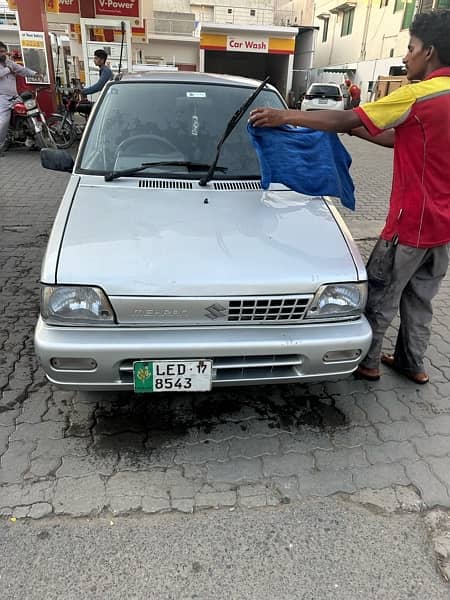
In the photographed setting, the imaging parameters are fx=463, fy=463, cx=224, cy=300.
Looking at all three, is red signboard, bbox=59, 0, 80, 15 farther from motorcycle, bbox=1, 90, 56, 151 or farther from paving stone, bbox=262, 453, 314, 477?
paving stone, bbox=262, 453, 314, 477

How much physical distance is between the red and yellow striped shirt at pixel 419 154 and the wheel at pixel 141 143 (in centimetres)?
140

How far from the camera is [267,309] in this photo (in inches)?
88.4

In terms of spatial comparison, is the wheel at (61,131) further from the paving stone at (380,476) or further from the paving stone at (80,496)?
the paving stone at (380,476)

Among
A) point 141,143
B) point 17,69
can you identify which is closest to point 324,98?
point 17,69

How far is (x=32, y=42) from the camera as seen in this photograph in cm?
1034

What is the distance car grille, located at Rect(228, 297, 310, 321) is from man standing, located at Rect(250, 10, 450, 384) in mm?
812

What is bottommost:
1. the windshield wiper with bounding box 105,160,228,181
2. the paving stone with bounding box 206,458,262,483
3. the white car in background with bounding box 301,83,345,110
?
the white car in background with bounding box 301,83,345,110

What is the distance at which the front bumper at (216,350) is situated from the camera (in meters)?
2.14

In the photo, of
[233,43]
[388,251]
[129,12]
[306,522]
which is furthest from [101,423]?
[233,43]

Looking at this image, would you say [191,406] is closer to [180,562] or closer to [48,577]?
[180,562]

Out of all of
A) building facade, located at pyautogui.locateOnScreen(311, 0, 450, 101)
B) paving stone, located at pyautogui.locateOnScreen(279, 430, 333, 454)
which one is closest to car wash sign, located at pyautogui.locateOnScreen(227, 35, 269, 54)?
building facade, located at pyautogui.locateOnScreen(311, 0, 450, 101)

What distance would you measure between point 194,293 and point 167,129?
1.67 meters

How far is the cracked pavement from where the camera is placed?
2219 mm

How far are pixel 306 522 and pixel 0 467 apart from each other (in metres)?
1.52
